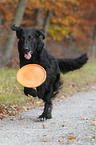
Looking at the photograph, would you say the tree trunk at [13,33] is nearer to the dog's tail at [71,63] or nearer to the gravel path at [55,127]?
the dog's tail at [71,63]

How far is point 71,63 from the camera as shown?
624cm

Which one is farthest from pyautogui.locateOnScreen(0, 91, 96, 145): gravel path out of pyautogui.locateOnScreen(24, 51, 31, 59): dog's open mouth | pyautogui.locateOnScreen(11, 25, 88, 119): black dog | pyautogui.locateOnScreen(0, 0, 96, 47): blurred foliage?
pyautogui.locateOnScreen(0, 0, 96, 47): blurred foliage

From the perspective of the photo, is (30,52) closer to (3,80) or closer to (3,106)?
(3,106)

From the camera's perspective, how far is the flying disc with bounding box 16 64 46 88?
15.8ft

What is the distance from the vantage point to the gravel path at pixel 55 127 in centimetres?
347

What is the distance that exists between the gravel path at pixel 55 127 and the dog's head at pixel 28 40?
1.39m

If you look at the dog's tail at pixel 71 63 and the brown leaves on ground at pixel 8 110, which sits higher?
the dog's tail at pixel 71 63

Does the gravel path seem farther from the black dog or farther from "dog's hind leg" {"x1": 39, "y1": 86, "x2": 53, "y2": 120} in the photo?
the black dog

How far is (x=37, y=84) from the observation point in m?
4.73

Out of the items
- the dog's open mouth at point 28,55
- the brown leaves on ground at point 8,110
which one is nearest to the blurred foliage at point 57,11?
the brown leaves on ground at point 8,110

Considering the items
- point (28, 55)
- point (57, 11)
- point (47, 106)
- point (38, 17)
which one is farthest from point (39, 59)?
point (57, 11)

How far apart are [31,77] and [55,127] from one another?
137cm

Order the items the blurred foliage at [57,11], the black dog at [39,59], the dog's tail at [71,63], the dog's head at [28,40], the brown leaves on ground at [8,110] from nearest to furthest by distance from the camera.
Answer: the dog's head at [28,40], the black dog at [39,59], the brown leaves on ground at [8,110], the dog's tail at [71,63], the blurred foliage at [57,11]

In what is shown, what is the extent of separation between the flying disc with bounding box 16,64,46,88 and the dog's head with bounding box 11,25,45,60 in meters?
0.30
